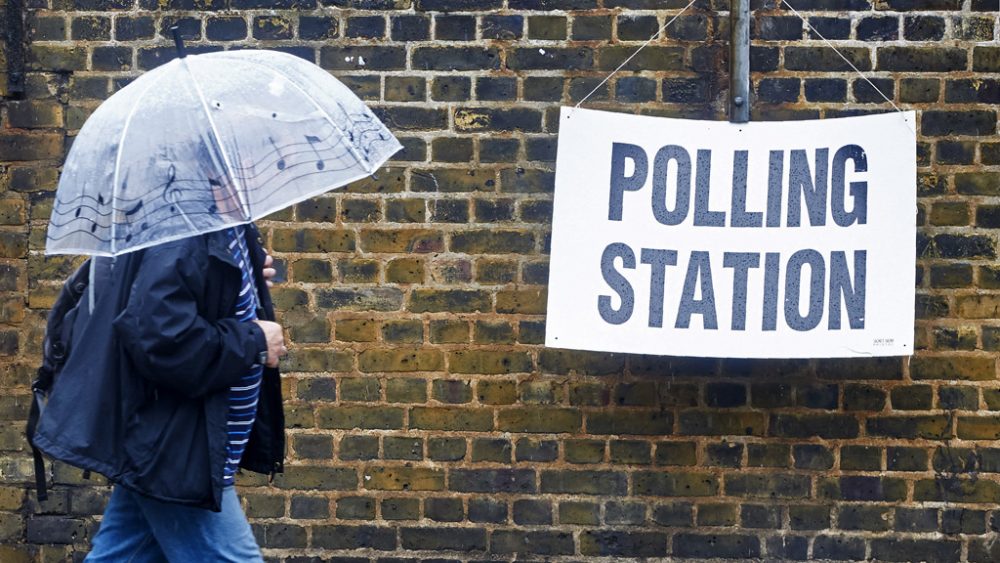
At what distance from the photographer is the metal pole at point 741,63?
3.86m

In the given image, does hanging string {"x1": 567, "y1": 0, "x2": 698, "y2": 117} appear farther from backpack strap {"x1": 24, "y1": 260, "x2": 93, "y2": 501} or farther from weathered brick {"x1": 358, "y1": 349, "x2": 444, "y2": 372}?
backpack strap {"x1": 24, "y1": 260, "x2": 93, "y2": 501}

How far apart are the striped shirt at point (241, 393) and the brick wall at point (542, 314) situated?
104 cm

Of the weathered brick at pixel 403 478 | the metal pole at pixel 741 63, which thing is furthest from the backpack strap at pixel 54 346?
the metal pole at pixel 741 63

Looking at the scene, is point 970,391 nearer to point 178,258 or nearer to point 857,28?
point 857,28

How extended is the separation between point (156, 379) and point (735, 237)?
1.87 metres

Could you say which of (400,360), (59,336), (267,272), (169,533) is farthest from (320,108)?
(400,360)

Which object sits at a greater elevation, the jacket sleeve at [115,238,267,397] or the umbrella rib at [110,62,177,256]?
the umbrella rib at [110,62,177,256]

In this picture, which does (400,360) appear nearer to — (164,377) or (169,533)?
(169,533)

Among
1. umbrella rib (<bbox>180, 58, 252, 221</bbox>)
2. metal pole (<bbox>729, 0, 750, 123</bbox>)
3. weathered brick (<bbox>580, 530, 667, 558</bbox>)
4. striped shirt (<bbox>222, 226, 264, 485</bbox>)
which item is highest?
metal pole (<bbox>729, 0, 750, 123</bbox>)

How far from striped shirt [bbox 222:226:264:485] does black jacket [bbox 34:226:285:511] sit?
0.08 metres

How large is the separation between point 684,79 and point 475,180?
75 centimetres

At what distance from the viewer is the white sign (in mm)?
3795

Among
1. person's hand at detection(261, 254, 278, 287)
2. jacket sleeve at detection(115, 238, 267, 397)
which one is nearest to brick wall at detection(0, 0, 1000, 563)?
person's hand at detection(261, 254, 278, 287)

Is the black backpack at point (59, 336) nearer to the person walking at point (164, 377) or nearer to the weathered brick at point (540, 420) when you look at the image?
the person walking at point (164, 377)
